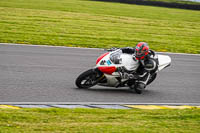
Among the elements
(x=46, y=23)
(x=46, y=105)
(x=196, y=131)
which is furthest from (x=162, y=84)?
(x=46, y=23)

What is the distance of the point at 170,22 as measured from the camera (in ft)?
88.7

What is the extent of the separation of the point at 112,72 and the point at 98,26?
12936 mm

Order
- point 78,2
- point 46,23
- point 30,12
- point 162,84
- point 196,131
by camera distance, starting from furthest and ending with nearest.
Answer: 1. point 78,2
2. point 30,12
3. point 46,23
4. point 162,84
5. point 196,131

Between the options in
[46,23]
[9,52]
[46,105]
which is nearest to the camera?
[46,105]

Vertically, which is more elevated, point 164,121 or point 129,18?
point 129,18

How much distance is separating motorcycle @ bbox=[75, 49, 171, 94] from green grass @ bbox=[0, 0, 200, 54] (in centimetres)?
716

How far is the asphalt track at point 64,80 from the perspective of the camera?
9.17 metres

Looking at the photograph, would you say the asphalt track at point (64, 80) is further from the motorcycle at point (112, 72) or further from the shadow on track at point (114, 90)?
the motorcycle at point (112, 72)

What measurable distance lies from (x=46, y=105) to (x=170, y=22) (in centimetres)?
1994

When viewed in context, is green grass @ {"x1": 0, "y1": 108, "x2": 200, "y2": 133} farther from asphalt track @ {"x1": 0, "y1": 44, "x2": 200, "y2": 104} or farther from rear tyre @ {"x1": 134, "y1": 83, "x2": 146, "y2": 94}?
rear tyre @ {"x1": 134, "y1": 83, "x2": 146, "y2": 94}

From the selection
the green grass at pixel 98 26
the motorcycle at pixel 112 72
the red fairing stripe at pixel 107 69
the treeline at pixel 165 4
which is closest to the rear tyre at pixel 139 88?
the motorcycle at pixel 112 72

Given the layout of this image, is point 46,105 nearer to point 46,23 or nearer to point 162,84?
point 162,84

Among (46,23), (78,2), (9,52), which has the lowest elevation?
(9,52)

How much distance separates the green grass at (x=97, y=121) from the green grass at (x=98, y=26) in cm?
943
